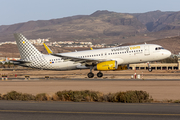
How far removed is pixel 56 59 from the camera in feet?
156

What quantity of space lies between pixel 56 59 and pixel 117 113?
33383 millimetres

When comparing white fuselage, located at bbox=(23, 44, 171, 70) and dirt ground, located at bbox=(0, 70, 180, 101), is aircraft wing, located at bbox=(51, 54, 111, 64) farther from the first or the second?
dirt ground, located at bbox=(0, 70, 180, 101)

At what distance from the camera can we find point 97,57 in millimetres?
45531

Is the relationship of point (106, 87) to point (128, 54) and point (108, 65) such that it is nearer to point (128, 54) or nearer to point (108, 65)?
point (108, 65)

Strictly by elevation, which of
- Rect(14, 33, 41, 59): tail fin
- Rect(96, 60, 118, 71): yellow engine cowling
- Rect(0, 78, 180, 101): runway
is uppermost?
Rect(14, 33, 41, 59): tail fin

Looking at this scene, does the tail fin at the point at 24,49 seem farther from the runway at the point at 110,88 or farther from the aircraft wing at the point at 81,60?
the runway at the point at 110,88

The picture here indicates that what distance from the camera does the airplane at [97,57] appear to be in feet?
144

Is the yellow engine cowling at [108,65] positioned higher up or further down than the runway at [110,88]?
higher up

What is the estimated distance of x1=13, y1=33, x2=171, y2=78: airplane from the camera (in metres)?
43.9

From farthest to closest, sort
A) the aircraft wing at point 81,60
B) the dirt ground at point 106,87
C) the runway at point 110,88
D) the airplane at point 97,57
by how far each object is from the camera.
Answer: the aircraft wing at point 81,60, the airplane at point 97,57, the dirt ground at point 106,87, the runway at point 110,88

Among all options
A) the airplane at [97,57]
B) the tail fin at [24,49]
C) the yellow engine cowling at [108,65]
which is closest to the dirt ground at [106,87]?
the yellow engine cowling at [108,65]

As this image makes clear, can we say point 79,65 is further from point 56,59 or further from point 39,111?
point 39,111

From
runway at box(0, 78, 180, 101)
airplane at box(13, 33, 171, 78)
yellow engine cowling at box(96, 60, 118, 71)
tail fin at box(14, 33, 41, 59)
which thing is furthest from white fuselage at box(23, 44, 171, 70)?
runway at box(0, 78, 180, 101)

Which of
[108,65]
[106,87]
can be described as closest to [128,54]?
[108,65]
